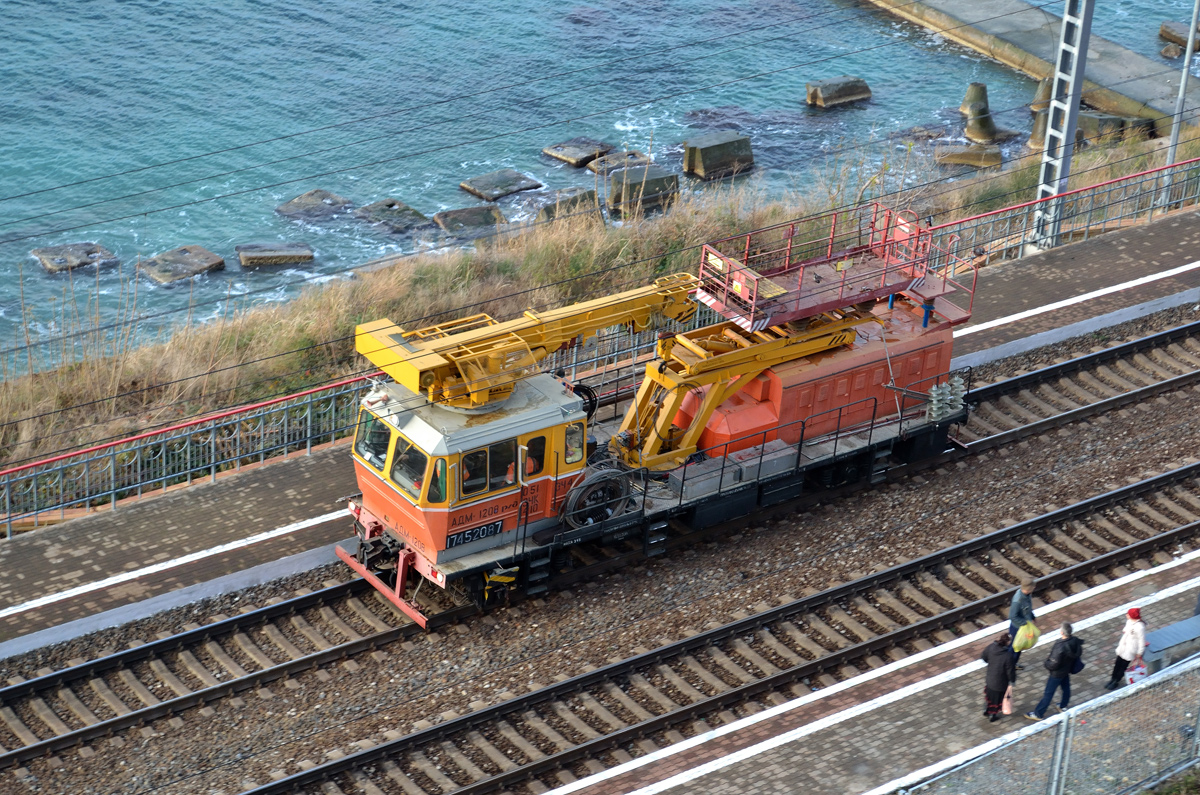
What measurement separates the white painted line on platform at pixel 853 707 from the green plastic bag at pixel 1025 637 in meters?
1.43

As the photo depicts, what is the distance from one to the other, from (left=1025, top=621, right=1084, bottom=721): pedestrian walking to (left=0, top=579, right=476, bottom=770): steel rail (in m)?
7.23

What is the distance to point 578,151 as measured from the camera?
42250 mm

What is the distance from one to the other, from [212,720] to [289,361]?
9.93 m

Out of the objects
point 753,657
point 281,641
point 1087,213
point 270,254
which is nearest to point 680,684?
point 753,657

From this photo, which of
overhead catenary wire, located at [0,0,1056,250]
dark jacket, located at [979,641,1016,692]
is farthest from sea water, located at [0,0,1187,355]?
dark jacket, located at [979,641,1016,692]

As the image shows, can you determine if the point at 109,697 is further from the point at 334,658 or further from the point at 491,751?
the point at 491,751

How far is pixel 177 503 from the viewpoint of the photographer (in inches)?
838

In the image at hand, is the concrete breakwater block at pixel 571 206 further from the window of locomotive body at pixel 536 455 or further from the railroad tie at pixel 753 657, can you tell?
the railroad tie at pixel 753 657

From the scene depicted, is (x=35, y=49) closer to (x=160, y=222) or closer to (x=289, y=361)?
(x=160, y=222)

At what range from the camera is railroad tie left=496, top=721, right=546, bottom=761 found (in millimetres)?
16734

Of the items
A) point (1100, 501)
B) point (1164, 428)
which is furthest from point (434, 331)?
point (1164, 428)

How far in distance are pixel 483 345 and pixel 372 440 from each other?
6.40 feet

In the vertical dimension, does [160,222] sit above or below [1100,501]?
below

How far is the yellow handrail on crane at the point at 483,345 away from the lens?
17.8 meters
